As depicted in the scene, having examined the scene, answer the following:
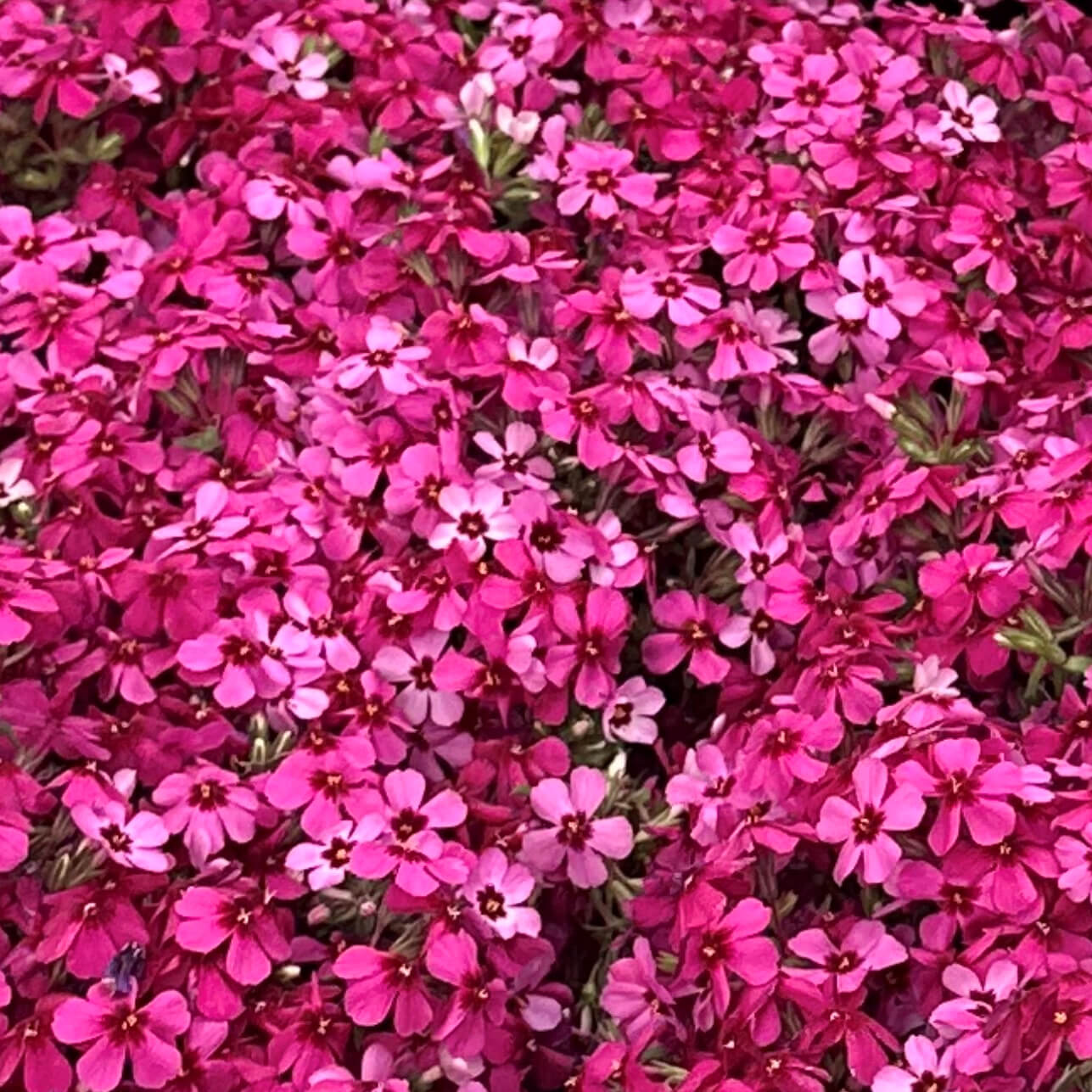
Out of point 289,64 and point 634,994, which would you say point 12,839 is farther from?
point 289,64

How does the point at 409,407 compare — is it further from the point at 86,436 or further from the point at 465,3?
the point at 465,3

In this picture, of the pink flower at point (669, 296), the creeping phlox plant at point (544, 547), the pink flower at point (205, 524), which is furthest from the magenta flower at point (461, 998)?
the pink flower at point (669, 296)

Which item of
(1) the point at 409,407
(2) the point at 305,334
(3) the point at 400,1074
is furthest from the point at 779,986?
(2) the point at 305,334

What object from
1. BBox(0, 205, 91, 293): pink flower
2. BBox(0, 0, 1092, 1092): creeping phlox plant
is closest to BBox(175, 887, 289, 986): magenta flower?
BBox(0, 0, 1092, 1092): creeping phlox plant

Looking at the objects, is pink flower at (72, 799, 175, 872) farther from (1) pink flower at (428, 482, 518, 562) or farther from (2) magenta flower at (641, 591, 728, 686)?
(2) magenta flower at (641, 591, 728, 686)

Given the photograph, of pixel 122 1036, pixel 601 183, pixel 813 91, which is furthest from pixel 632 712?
pixel 813 91

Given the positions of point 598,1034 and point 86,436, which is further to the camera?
point 86,436
